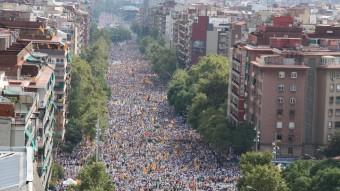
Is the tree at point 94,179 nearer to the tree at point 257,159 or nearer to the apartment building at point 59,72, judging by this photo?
the tree at point 257,159

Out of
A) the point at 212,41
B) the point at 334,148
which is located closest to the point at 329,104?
the point at 334,148

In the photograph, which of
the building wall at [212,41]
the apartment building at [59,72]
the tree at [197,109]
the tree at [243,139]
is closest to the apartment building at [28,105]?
the apartment building at [59,72]

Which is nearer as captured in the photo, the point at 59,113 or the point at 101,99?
the point at 59,113

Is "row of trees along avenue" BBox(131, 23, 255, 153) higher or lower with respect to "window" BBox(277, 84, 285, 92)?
lower

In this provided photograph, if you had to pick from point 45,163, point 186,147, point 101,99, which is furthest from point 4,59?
point 101,99

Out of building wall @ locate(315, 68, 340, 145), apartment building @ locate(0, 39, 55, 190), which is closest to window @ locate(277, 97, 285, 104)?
building wall @ locate(315, 68, 340, 145)

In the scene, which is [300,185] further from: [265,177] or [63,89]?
[63,89]

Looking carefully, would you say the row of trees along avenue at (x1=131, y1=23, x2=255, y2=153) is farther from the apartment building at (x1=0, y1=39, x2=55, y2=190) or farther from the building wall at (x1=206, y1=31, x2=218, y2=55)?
the apartment building at (x1=0, y1=39, x2=55, y2=190)

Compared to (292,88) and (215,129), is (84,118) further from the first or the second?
(292,88)
